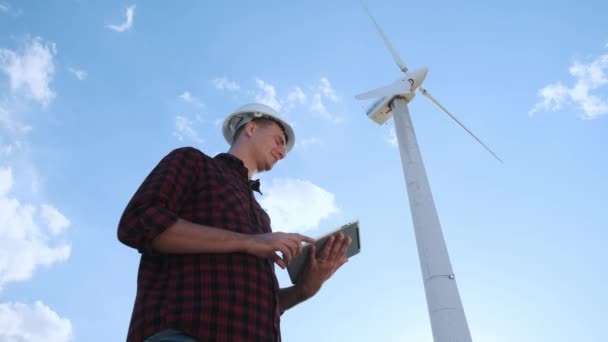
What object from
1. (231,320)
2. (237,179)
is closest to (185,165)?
(237,179)

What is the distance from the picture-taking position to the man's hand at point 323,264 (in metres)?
4.15

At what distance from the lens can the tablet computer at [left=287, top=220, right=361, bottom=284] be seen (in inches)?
163

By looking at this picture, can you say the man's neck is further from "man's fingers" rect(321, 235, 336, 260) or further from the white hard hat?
"man's fingers" rect(321, 235, 336, 260)

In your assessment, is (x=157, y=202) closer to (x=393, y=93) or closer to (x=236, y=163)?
(x=236, y=163)

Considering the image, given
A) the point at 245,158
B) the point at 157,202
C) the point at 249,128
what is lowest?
the point at 157,202

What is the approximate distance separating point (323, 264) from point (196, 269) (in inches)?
52.0

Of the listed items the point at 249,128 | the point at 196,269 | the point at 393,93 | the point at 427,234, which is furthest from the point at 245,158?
the point at 393,93

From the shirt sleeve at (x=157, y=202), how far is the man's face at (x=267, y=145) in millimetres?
939

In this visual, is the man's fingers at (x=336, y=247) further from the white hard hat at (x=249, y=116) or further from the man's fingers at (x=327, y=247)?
the white hard hat at (x=249, y=116)

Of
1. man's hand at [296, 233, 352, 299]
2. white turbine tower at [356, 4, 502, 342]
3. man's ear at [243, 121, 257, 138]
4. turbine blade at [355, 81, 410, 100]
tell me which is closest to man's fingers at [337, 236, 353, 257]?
man's hand at [296, 233, 352, 299]

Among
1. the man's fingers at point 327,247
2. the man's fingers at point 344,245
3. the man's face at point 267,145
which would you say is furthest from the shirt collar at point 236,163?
the man's fingers at point 344,245

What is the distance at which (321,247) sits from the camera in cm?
417

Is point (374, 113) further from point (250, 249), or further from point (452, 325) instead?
point (250, 249)

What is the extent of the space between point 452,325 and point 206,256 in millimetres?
8516
